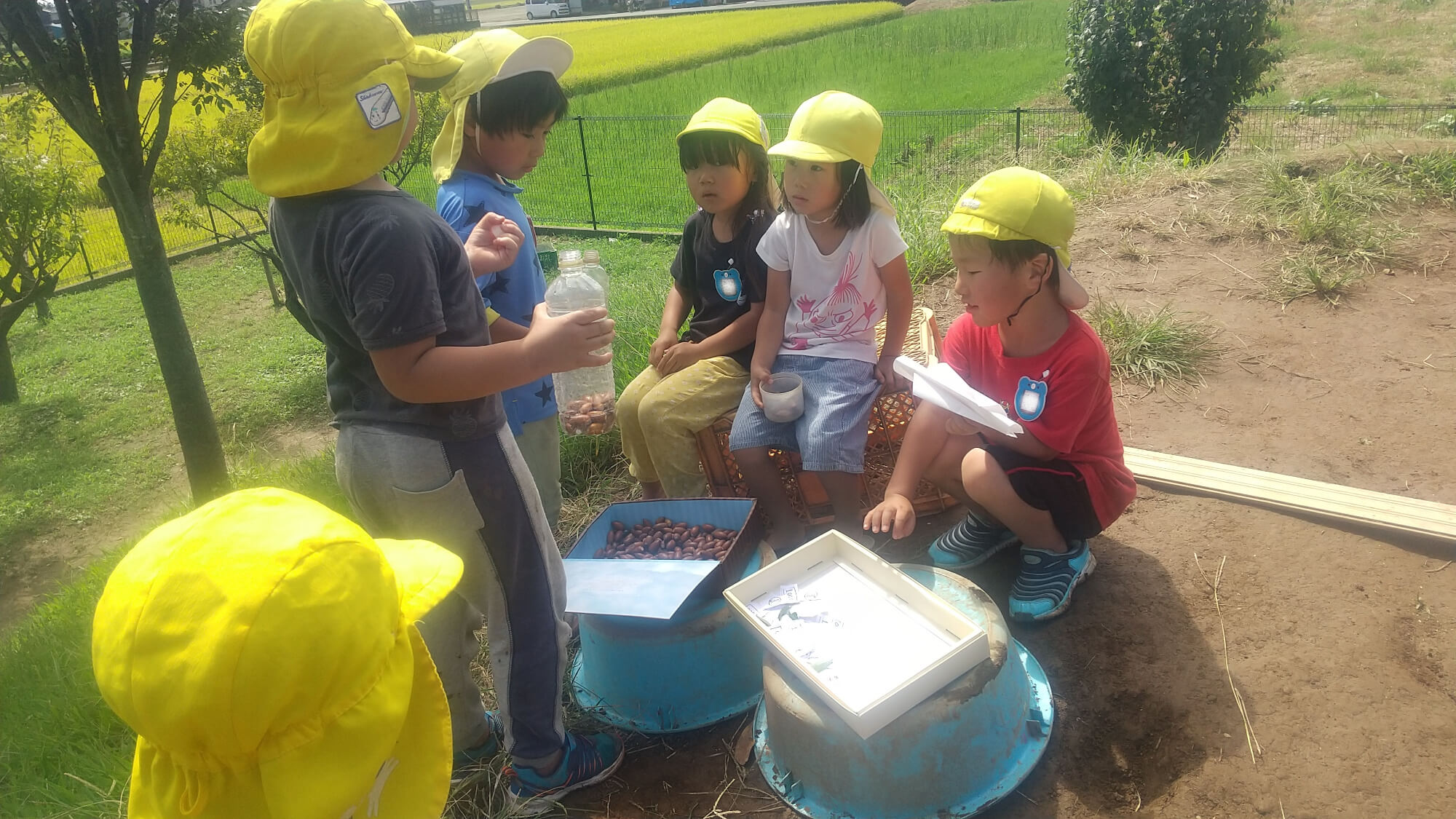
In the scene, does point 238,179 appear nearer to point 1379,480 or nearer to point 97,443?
point 97,443

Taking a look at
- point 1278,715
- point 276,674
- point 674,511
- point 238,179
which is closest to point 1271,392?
point 1278,715

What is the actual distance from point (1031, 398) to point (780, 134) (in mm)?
8264

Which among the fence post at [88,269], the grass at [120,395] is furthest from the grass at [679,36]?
the grass at [120,395]

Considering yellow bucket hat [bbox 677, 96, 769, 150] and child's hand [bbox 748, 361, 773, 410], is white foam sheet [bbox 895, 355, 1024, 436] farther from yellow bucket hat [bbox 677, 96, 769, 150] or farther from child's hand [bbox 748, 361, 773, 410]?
yellow bucket hat [bbox 677, 96, 769, 150]

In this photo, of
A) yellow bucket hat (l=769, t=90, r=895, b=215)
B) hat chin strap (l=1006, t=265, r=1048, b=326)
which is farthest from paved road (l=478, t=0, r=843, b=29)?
hat chin strap (l=1006, t=265, r=1048, b=326)

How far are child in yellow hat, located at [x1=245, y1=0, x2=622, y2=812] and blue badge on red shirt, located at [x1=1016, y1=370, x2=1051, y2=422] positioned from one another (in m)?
1.30

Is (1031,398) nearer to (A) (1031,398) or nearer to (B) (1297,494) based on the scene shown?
(A) (1031,398)

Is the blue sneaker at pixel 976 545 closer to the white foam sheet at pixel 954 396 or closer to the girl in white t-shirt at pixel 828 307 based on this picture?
the girl in white t-shirt at pixel 828 307

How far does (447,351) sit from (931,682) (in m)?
1.26

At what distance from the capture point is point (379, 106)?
1781 mm

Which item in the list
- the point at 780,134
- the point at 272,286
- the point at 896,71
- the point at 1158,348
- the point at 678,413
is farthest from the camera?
the point at 896,71

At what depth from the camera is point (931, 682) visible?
7.10 ft

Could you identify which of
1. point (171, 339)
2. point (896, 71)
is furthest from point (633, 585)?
point (896, 71)

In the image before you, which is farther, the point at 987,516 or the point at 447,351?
the point at 987,516
